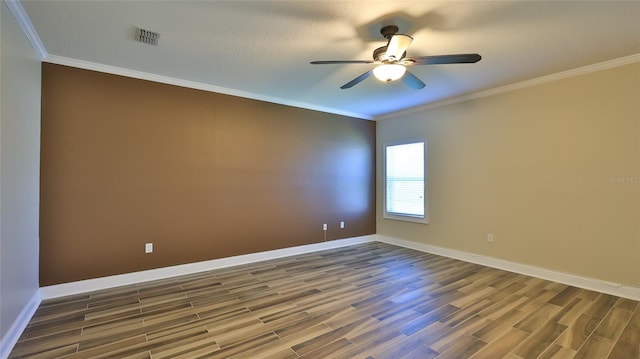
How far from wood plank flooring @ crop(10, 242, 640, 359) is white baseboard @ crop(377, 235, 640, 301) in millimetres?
183

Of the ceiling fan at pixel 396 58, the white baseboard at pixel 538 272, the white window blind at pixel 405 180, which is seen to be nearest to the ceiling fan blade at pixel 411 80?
the ceiling fan at pixel 396 58

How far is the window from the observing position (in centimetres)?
541

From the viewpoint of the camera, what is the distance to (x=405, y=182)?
573 centimetres

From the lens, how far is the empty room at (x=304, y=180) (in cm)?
238

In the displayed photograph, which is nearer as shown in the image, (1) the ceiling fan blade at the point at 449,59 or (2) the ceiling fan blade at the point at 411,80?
(1) the ceiling fan blade at the point at 449,59

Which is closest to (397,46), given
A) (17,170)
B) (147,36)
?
(147,36)

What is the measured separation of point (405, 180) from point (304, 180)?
197 cm

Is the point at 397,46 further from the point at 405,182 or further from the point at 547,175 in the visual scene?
the point at 405,182

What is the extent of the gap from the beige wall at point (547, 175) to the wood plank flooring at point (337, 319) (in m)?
0.51

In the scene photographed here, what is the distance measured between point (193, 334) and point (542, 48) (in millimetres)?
4203

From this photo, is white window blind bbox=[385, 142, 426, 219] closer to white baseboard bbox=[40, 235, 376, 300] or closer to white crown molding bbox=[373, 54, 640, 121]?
white crown molding bbox=[373, 54, 640, 121]

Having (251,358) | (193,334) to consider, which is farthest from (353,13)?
(193,334)

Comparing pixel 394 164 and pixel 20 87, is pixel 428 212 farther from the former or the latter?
pixel 20 87

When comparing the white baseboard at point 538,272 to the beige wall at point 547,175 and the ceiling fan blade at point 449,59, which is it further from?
the ceiling fan blade at point 449,59
